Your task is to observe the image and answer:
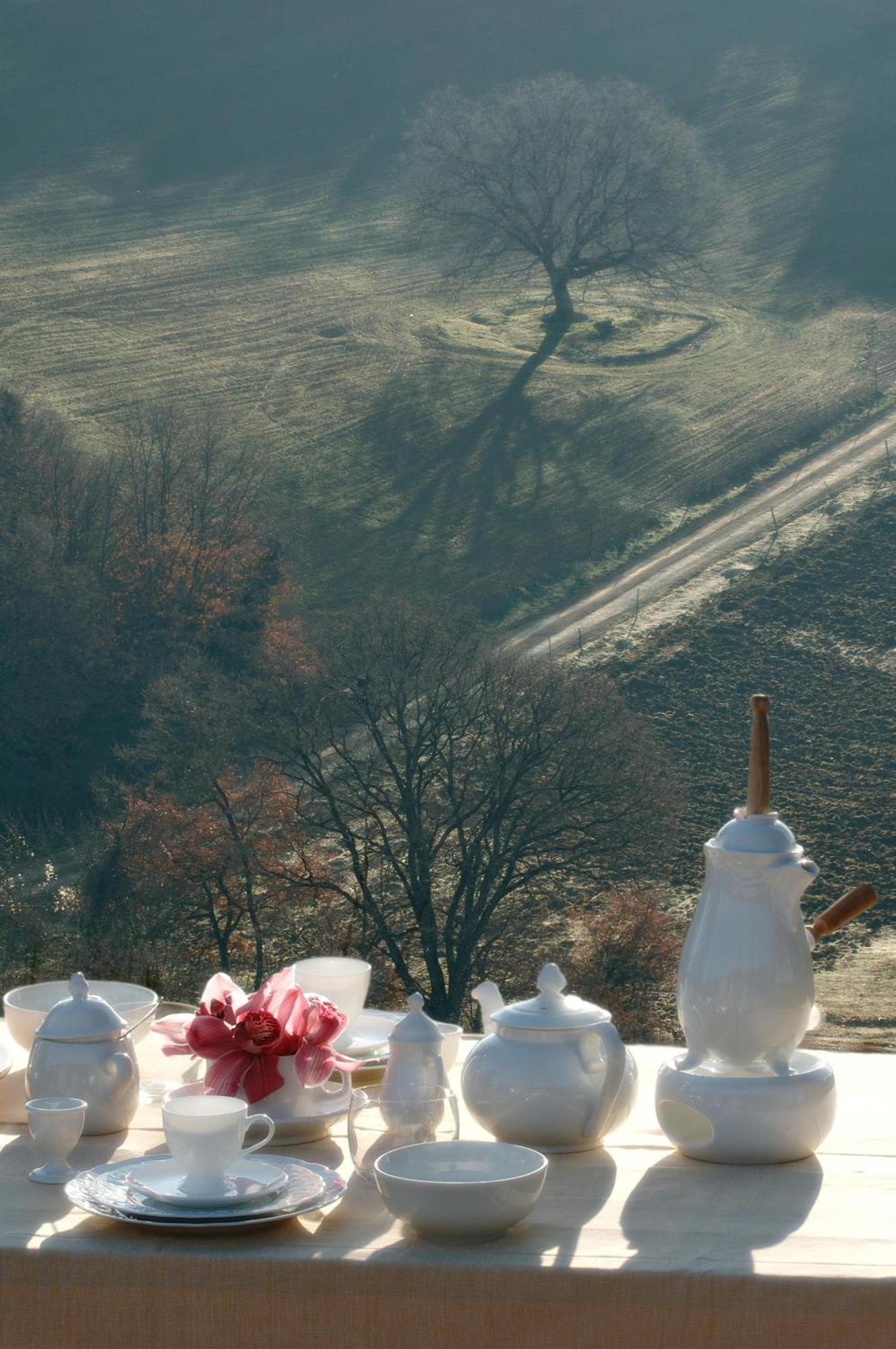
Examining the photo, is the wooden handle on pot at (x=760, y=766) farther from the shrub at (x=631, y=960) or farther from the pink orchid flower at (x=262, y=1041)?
the shrub at (x=631, y=960)

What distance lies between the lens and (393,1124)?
230 centimetres

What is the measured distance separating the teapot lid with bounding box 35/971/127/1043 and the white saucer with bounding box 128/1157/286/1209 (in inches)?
11.3

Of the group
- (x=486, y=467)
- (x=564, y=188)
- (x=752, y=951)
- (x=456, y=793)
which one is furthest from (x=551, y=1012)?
(x=564, y=188)

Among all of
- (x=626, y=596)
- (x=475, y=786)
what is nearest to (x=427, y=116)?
(x=626, y=596)

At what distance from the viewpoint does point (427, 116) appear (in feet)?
159

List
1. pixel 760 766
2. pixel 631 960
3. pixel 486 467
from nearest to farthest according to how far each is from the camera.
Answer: pixel 760 766
pixel 631 960
pixel 486 467

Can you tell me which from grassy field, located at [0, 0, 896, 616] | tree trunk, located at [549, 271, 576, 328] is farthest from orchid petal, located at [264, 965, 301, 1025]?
tree trunk, located at [549, 271, 576, 328]

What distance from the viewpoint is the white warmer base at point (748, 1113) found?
Answer: 240 centimetres

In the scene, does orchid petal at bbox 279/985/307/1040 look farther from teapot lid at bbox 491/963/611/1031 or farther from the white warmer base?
the white warmer base

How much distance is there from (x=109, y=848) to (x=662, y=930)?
856 cm

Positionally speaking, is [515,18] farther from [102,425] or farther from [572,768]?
[572,768]

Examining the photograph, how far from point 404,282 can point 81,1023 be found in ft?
145

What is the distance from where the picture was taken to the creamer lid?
243 centimetres

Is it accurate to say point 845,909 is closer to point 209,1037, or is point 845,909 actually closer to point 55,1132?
point 209,1037
